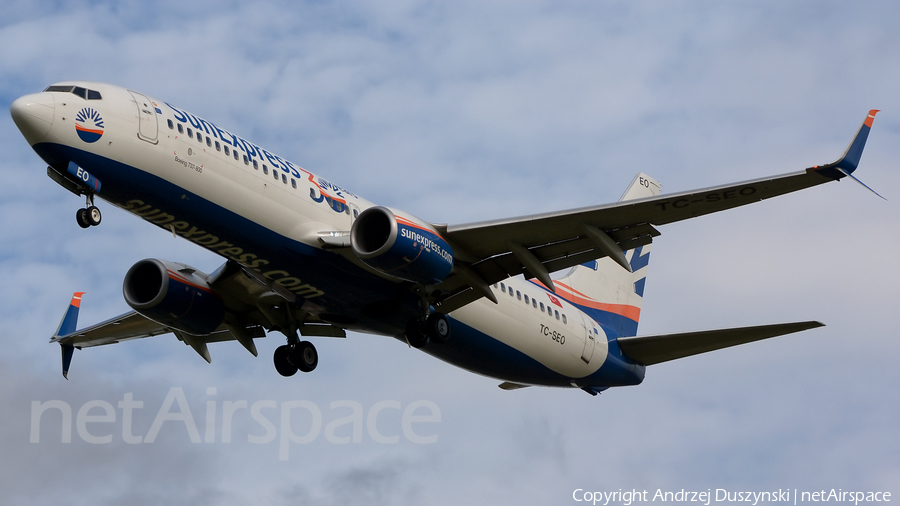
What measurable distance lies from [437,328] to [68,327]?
46.3ft

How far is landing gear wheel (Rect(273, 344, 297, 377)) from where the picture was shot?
30.1 m

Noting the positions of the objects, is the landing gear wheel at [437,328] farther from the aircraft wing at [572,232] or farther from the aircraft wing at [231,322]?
the aircraft wing at [231,322]

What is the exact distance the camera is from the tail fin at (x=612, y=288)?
33.9m

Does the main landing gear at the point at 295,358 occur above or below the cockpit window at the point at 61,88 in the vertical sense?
below

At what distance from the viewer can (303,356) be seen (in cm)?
2991

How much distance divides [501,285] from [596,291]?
6.51 metres

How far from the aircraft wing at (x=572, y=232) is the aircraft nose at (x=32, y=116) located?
965cm

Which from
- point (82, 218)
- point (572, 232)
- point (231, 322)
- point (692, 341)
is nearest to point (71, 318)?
point (231, 322)

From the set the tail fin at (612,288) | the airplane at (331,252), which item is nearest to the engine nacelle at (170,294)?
the airplane at (331,252)

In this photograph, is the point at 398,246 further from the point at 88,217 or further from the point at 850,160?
the point at 850,160

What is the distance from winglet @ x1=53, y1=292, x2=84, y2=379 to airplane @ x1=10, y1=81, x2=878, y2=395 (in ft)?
0.32

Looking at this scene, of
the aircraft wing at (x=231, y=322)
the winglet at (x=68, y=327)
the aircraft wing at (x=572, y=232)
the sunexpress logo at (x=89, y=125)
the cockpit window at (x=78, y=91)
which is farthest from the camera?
the winglet at (x=68, y=327)

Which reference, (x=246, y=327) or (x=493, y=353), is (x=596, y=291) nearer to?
(x=493, y=353)

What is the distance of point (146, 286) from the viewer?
2870 cm
